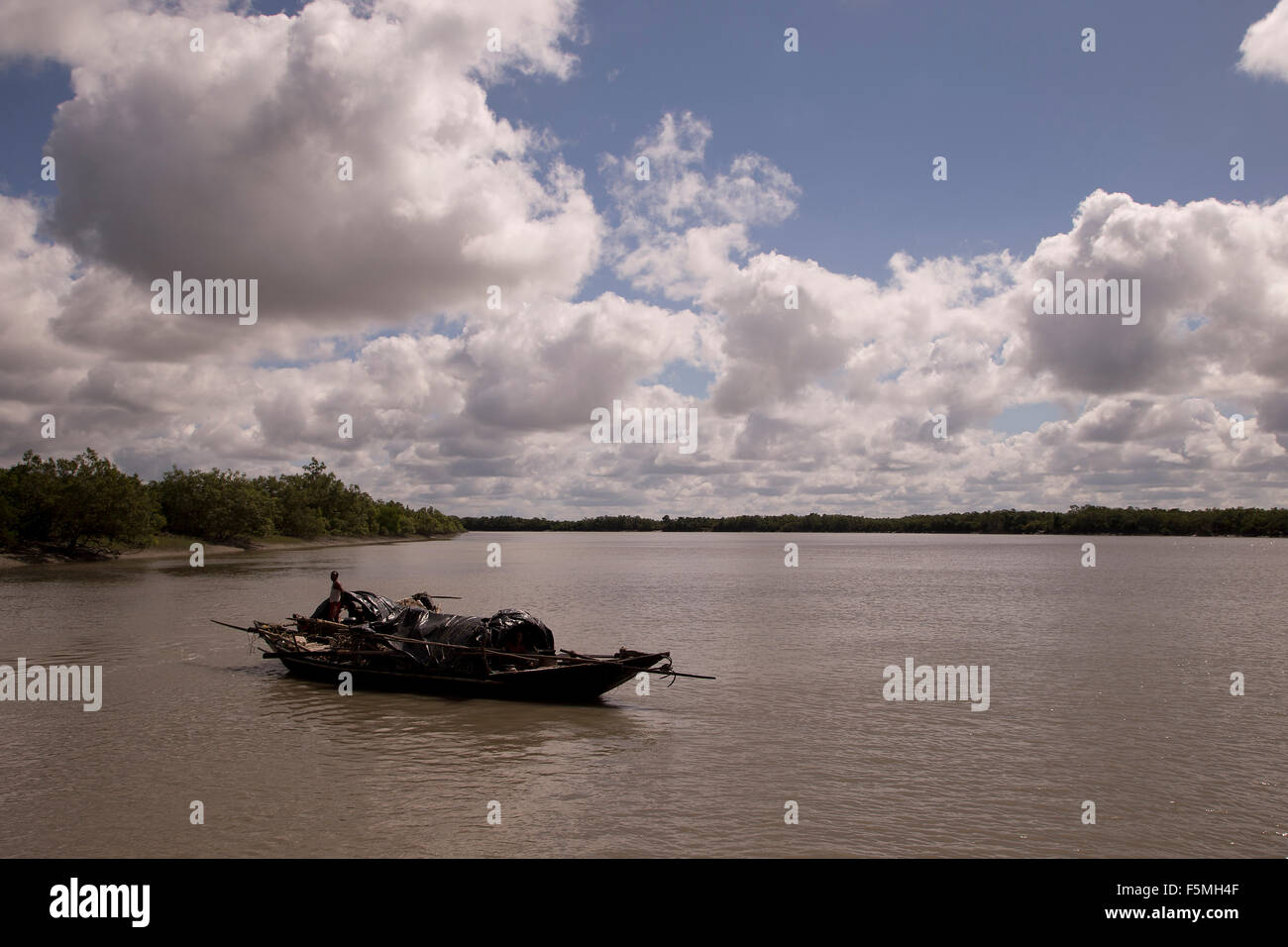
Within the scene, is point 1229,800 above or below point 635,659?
below

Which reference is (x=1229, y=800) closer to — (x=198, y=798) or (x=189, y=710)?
(x=198, y=798)

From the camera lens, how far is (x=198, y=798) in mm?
12164

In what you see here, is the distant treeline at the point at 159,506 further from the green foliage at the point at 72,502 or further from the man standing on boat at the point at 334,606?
the man standing on boat at the point at 334,606

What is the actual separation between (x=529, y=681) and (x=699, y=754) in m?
5.23

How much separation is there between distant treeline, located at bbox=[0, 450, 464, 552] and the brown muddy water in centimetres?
5078

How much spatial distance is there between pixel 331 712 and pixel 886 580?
1907 inches

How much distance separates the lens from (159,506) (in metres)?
92.4

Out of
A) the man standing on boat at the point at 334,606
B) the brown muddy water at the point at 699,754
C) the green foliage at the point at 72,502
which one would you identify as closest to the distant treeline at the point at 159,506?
the green foliage at the point at 72,502

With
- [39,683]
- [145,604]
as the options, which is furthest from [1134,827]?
[145,604]

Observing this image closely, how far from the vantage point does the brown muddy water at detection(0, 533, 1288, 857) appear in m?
10.7

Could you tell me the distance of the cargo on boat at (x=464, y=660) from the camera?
18078mm

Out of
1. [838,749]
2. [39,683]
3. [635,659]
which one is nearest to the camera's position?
[838,749]

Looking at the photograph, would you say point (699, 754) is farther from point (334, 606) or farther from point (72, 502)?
point (72, 502)
